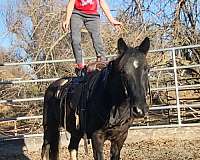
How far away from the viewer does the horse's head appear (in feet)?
13.7

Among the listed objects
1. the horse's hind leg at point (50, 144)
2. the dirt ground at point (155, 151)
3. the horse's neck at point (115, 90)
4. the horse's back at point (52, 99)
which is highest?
the horse's neck at point (115, 90)

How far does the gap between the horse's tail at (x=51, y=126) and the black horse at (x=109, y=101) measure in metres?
0.10

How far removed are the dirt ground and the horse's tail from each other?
4.93ft

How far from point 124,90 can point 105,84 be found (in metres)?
0.47

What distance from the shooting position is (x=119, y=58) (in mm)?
4570

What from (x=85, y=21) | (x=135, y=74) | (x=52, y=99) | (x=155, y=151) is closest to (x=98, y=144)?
(x=135, y=74)

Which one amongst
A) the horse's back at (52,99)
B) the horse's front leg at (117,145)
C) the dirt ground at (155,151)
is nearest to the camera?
the horse's front leg at (117,145)

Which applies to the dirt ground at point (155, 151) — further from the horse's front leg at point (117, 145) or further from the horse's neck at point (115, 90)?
the horse's neck at point (115, 90)

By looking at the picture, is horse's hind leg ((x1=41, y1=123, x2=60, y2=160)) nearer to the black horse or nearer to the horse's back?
the horse's back

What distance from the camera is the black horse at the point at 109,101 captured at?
14.1 ft

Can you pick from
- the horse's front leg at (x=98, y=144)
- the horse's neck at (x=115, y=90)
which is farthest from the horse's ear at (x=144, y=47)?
the horse's front leg at (x=98, y=144)

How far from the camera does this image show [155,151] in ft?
27.3

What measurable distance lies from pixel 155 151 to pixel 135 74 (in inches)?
168

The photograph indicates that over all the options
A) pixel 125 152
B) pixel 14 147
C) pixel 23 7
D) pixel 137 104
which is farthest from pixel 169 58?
pixel 137 104
